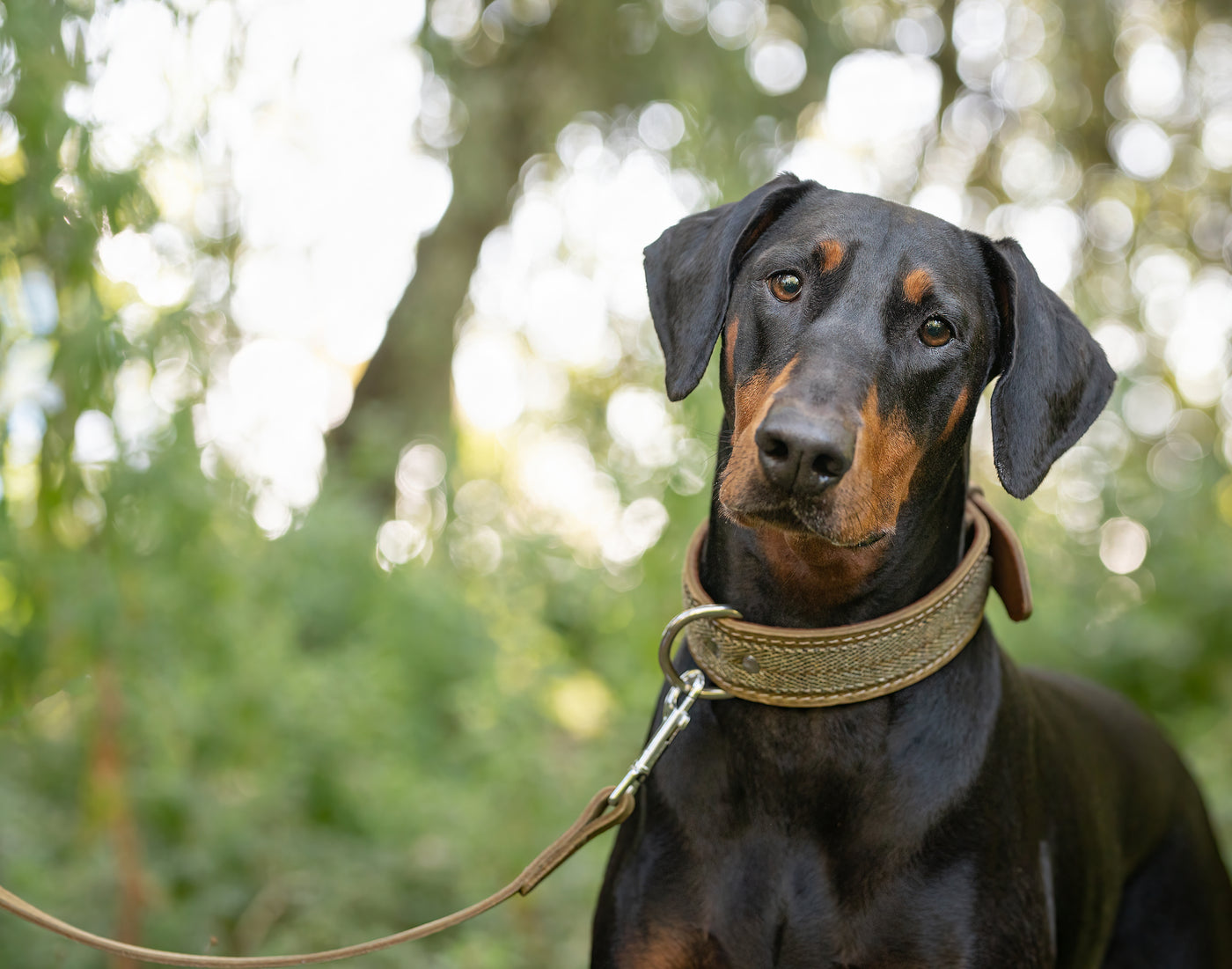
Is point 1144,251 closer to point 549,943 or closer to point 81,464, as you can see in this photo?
point 549,943

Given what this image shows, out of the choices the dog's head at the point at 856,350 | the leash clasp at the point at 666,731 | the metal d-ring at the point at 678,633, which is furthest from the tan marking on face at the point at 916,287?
the leash clasp at the point at 666,731

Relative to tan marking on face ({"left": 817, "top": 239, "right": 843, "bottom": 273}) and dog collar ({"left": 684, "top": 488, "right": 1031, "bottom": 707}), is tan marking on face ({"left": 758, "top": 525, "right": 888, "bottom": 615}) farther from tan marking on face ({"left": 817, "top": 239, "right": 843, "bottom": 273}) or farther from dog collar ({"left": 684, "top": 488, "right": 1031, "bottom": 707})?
tan marking on face ({"left": 817, "top": 239, "right": 843, "bottom": 273})

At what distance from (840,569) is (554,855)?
805mm

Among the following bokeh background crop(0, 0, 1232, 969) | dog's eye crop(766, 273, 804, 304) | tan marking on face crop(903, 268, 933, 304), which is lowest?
bokeh background crop(0, 0, 1232, 969)

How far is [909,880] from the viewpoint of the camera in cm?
212

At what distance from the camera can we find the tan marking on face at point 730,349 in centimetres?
233

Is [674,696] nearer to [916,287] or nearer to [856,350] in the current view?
[856,350]

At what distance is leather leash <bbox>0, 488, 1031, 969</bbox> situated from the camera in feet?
7.06

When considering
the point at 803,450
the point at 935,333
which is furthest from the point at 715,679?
the point at 935,333

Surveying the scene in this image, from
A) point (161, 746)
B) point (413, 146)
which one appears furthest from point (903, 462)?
point (413, 146)

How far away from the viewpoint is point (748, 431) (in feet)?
6.97

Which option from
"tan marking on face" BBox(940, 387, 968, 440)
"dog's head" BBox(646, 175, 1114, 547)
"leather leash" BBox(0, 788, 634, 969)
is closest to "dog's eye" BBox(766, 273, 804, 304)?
"dog's head" BBox(646, 175, 1114, 547)

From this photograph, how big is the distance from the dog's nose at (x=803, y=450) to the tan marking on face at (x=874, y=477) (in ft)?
0.12

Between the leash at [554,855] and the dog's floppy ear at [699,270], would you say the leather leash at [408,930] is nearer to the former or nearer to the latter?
the leash at [554,855]
